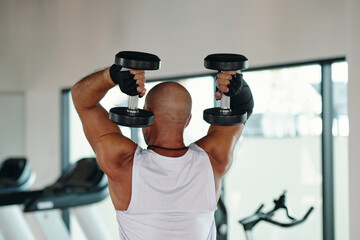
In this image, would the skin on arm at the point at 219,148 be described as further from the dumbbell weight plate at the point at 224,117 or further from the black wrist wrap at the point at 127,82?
the black wrist wrap at the point at 127,82

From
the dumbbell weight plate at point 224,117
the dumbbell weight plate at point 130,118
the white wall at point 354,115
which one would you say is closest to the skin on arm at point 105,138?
the dumbbell weight plate at point 130,118

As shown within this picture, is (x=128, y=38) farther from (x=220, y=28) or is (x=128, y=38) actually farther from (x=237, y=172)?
(x=237, y=172)

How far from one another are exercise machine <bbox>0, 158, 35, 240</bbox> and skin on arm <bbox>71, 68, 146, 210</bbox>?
2.73m

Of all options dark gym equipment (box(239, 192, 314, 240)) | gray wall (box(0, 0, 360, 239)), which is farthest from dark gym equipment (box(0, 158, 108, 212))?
dark gym equipment (box(239, 192, 314, 240))

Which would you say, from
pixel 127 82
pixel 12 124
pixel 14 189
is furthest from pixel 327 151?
pixel 12 124

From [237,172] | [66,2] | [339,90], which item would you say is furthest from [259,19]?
[66,2]

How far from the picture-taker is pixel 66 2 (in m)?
5.91

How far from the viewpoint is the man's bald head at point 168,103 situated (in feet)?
5.82

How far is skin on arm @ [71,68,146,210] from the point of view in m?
1.68

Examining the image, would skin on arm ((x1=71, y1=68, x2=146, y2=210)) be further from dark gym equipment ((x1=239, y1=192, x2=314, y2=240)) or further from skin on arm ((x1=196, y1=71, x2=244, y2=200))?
dark gym equipment ((x1=239, y1=192, x2=314, y2=240))

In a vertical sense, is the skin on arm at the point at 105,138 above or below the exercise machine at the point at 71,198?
above

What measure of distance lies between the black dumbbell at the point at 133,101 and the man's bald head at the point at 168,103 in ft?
0.41

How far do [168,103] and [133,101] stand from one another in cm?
17

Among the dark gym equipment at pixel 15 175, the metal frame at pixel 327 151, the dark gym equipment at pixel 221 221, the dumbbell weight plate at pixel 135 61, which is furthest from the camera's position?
the dark gym equipment at pixel 15 175
